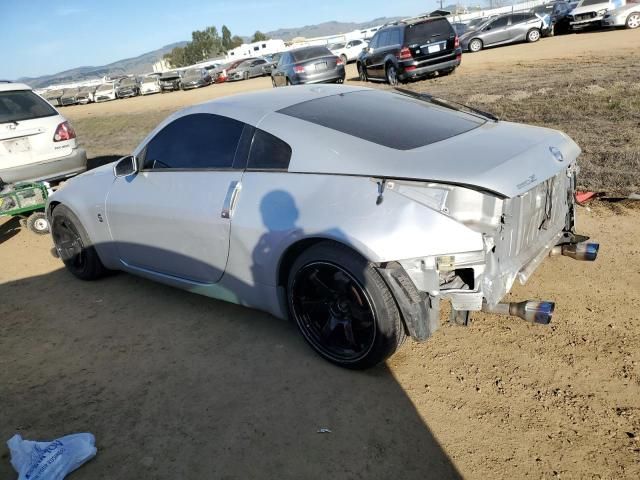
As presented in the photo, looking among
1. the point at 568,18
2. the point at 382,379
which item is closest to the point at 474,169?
the point at 382,379

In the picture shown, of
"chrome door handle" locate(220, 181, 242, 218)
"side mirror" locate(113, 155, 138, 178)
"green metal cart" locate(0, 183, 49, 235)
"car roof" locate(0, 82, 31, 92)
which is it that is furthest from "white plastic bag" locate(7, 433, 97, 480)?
"car roof" locate(0, 82, 31, 92)

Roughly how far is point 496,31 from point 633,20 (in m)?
5.58

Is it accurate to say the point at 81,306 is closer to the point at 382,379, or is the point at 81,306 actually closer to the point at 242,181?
the point at 242,181

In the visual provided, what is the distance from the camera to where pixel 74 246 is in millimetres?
5031

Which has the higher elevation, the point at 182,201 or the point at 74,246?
the point at 182,201

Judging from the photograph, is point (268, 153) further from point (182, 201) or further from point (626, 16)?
point (626, 16)

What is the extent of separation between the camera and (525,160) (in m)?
2.89

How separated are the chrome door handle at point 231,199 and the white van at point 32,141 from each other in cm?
499

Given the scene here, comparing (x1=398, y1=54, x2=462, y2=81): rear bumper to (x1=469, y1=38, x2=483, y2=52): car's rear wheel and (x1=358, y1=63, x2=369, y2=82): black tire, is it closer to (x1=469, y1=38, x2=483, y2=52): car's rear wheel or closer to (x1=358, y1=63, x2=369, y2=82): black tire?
(x1=358, y1=63, x2=369, y2=82): black tire

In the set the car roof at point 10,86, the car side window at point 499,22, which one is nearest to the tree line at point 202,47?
the car side window at point 499,22

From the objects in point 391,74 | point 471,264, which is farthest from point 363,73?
point 471,264

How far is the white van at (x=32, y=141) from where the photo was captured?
7.18 meters

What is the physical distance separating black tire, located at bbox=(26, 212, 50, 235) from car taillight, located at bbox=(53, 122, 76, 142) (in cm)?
140

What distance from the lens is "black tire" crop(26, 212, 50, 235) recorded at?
6.73 metres
